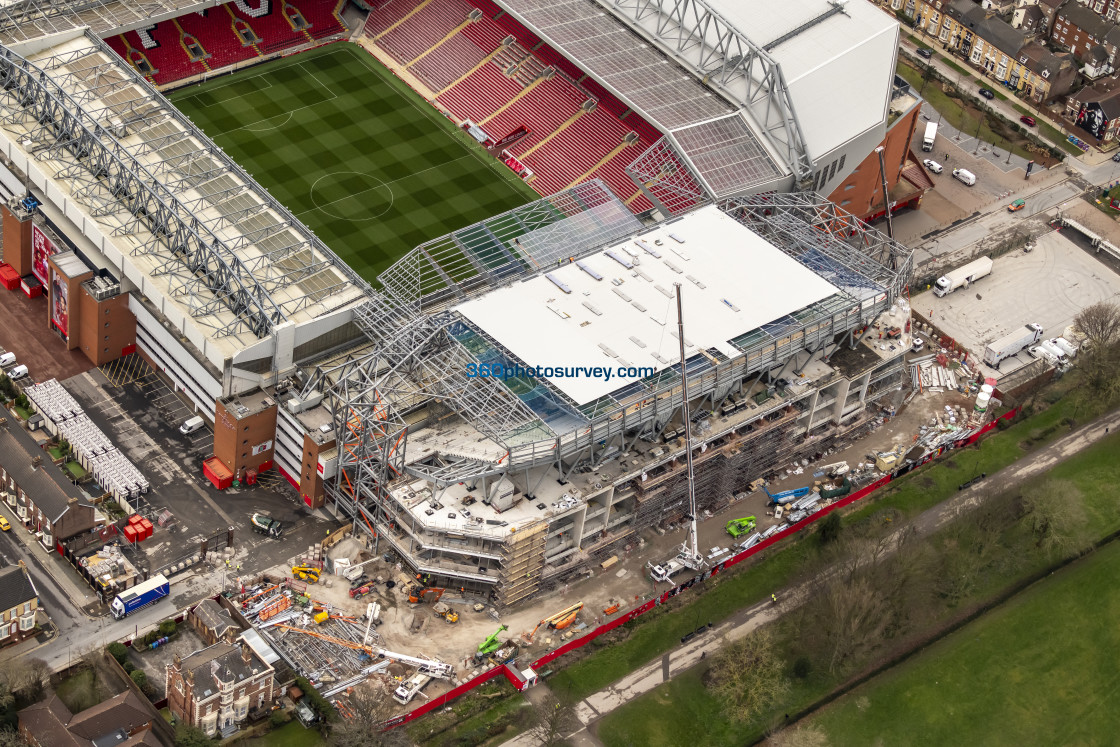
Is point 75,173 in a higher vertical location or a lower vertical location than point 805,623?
higher

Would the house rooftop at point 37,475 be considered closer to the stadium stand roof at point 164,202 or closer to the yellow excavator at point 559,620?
the stadium stand roof at point 164,202

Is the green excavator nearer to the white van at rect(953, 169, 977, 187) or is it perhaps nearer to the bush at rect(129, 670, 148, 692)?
the bush at rect(129, 670, 148, 692)

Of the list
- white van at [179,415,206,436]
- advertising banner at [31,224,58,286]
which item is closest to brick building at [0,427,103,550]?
white van at [179,415,206,436]

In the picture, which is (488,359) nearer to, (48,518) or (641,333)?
(641,333)

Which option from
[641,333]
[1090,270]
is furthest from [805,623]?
[1090,270]

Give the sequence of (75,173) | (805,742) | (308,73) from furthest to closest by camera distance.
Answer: (308,73) < (75,173) < (805,742)

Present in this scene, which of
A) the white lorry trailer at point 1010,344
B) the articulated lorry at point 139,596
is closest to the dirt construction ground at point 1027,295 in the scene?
the white lorry trailer at point 1010,344

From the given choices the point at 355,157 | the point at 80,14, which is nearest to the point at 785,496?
the point at 355,157
